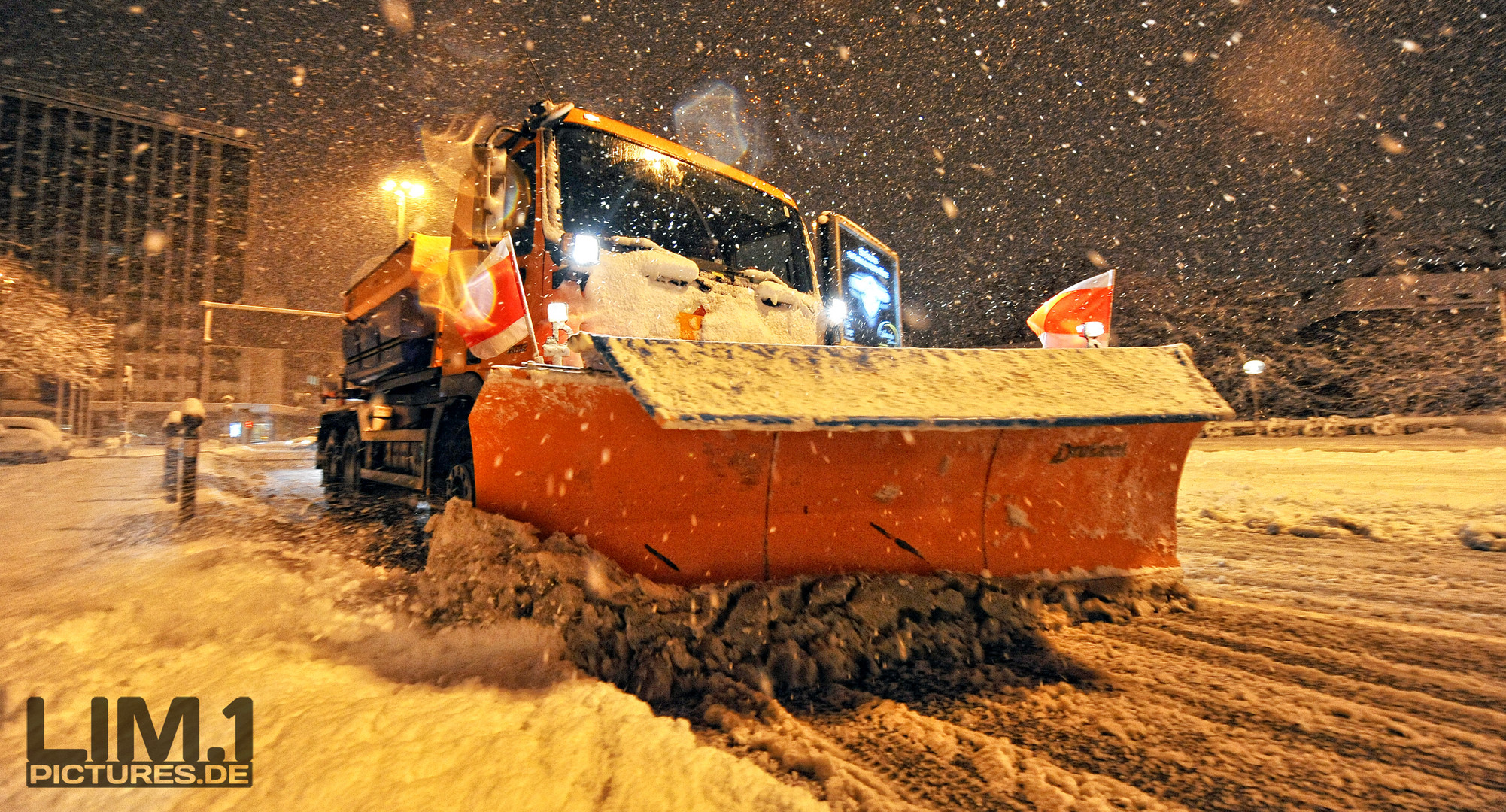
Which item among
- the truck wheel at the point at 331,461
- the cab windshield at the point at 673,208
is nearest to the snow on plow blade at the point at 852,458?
the cab windshield at the point at 673,208

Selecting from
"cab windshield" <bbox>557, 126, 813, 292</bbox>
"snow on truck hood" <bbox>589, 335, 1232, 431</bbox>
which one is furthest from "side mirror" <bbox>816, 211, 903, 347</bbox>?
"snow on truck hood" <bbox>589, 335, 1232, 431</bbox>

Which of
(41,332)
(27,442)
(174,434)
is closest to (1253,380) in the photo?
(174,434)

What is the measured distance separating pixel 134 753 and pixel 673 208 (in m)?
3.48

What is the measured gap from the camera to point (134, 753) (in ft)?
5.30

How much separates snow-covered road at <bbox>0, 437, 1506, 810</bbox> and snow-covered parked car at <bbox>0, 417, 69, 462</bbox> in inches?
697

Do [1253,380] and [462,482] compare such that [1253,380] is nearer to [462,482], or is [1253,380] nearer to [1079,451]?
[1079,451]

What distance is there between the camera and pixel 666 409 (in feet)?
6.64

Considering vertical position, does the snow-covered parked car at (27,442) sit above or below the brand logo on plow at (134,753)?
above

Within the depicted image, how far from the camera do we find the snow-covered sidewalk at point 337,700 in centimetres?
149

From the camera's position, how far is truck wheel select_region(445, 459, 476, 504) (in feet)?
12.1

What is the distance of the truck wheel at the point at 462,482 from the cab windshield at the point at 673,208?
152 cm

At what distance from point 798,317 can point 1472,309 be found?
95.6ft

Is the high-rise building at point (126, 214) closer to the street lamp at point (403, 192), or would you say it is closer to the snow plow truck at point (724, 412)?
the street lamp at point (403, 192)

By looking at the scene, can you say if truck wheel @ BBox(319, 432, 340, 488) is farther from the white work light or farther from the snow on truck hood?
the snow on truck hood
